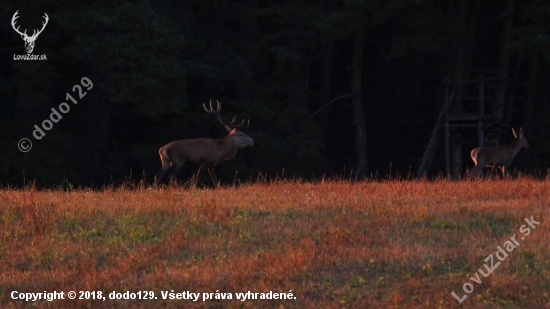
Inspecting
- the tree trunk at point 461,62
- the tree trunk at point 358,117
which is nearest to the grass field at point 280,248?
the tree trunk at point 461,62

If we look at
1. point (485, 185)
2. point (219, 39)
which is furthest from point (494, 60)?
point (485, 185)

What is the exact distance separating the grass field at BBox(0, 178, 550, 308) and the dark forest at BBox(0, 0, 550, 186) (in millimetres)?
12877

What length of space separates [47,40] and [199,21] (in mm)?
5004

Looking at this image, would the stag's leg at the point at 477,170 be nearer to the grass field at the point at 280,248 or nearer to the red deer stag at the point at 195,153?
the red deer stag at the point at 195,153

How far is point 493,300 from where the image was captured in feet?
30.6

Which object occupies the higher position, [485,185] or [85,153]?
[485,185]

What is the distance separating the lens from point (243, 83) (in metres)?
30.8

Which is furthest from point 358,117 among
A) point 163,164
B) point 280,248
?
point 280,248

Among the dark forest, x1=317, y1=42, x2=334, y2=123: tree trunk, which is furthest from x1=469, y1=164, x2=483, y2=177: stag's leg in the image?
x1=317, y1=42, x2=334, y2=123: tree trunk

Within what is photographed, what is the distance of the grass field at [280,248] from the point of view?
9609mm

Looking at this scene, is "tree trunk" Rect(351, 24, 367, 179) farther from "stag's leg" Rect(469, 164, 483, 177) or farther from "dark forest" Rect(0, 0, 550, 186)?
"stag's leg" Rect(469, 164, 483, 177)

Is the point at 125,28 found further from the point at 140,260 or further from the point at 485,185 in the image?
the point at 140,260

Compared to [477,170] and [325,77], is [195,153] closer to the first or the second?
[477,170]

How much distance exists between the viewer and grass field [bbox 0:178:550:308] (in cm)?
961
